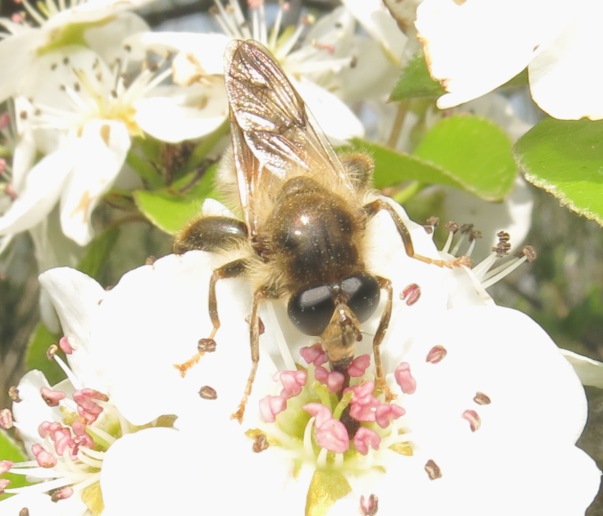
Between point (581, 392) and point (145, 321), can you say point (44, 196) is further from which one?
point (581, 392)

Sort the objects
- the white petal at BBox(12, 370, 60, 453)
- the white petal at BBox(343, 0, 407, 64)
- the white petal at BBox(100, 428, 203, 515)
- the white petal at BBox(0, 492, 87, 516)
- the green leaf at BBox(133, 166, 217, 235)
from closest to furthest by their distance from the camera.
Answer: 1. the white petal at BBox(100, 428, 203, 515)
2. the white petal at BBox(0, 492, 87, 516)
3. the white petal at BBox(12, 370, 60, 453)
4. the green leaf at BBox(133, 166, 217, 235)
5. the white petal at BBox(343, 0, 407, 64)

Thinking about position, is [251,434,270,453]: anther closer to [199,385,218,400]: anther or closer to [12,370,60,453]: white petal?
[199,385,218,400]: anther

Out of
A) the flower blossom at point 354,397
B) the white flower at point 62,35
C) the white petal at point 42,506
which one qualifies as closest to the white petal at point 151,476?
the flower blossom at point 354,397

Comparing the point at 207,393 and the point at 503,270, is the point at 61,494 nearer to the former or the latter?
the point at 207,393

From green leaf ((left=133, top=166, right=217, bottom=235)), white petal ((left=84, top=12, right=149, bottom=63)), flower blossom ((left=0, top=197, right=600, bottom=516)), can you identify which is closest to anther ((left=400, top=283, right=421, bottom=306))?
flower blossom ((left=0, top=197, right=600, bottom=516))

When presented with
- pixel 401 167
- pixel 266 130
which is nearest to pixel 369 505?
pixel 266 130

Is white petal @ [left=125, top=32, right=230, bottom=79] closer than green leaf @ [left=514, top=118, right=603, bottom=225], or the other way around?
green leaf @ [left=514, top=118, right=603, bottom=225]

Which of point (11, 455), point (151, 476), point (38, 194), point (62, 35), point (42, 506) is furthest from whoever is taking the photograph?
point (62, 35)
